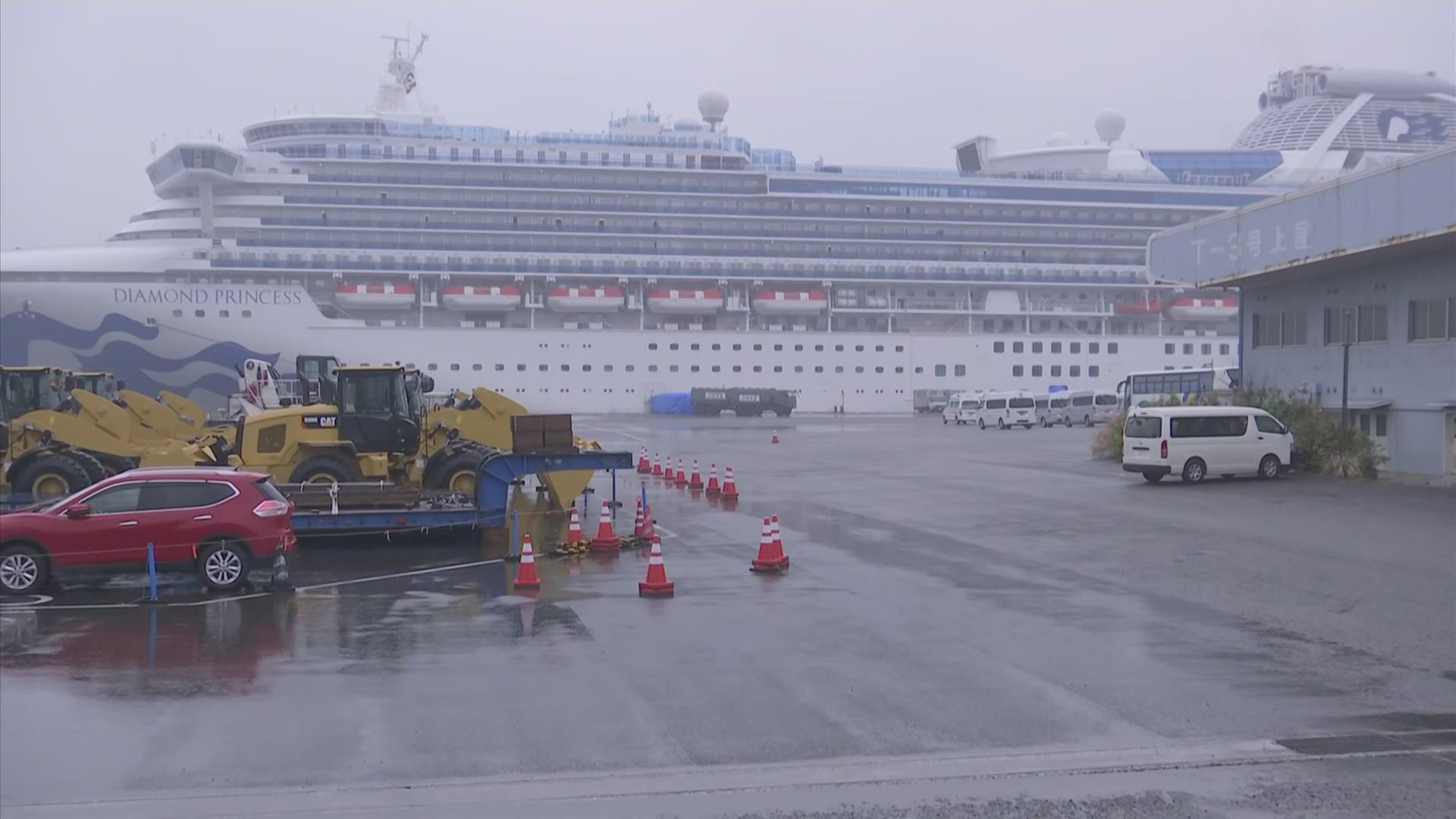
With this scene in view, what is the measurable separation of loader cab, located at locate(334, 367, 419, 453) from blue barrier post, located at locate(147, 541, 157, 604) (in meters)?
6.13

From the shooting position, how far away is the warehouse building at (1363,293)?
70.9 ft

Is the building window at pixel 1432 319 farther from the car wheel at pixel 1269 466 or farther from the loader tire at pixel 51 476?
the loader tire at pixel 51 476

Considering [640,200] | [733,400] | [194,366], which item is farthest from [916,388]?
[194,366]

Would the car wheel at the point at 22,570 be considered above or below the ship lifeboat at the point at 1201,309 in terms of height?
below

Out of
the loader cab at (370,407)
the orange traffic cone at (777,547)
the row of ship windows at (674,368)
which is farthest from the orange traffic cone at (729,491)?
the row of ship windows at (674,368)

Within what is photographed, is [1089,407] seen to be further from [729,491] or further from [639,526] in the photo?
[639,526]

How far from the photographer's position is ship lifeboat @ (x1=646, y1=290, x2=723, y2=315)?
5828 centimetres

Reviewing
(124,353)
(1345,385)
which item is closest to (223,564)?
(1345,385)

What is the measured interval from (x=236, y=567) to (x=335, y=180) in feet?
155

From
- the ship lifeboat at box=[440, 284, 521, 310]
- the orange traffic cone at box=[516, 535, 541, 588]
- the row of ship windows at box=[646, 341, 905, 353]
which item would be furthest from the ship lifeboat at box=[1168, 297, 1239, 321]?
the orange traffic cone at box=[516, 535, 541, 588]

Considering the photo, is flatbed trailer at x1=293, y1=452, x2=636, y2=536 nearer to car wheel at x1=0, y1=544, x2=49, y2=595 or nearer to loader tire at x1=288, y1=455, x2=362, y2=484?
loader tire at x1=288, y1=455, x2=362, y2=484

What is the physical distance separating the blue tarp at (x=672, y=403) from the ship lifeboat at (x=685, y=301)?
4.10 metres

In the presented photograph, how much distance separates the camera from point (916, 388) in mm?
61812

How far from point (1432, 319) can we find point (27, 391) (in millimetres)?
25656
